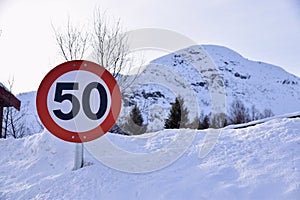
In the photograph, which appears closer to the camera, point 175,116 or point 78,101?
point 78,101

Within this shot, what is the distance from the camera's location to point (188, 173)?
376 centimetres

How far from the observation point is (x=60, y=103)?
13.9 ft

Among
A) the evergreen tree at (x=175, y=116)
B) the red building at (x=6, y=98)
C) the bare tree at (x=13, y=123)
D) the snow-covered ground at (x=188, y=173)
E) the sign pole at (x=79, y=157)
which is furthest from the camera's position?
the evergreen tree at (x=175, y=116)

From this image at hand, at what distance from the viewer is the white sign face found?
13.8 feet

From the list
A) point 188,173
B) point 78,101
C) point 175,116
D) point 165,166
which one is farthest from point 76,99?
point 175,116

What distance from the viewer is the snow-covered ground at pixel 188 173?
3.27m

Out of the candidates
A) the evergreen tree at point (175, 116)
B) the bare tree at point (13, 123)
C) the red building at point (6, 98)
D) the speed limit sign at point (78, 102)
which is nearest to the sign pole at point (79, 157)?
the speed limit sign at point (78, 102)

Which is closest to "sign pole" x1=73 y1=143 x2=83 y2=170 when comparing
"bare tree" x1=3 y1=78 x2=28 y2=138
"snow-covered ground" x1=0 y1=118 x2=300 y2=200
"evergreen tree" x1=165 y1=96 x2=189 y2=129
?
"snow-covered ground" x1=0 y1=118 x2=300 y2=200

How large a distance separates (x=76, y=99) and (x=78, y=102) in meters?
0.05

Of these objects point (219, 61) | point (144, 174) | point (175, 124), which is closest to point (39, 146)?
point (144, 174)

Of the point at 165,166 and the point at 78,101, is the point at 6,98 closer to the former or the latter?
the point at 78,101

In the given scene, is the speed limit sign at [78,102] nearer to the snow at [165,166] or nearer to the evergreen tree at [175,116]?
the snow at [165,166]

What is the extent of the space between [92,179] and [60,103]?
1.03m

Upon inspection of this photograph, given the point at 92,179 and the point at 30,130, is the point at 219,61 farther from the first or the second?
the point at 92,179
